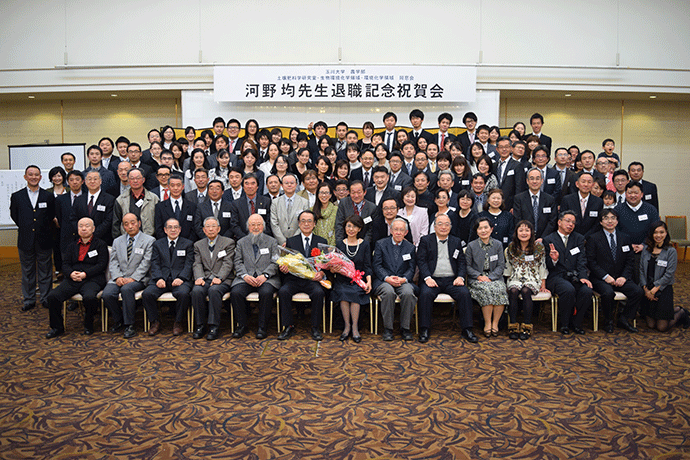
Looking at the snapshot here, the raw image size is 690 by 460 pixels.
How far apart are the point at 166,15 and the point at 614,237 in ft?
28.9

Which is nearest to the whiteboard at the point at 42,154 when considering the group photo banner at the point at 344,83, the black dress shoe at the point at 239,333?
the group photo banner at the point at 344,83

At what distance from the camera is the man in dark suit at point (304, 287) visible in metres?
4.61

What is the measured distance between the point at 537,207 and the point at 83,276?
4880 mm

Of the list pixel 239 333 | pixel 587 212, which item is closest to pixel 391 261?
pixel 239 333

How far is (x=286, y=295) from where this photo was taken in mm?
4613

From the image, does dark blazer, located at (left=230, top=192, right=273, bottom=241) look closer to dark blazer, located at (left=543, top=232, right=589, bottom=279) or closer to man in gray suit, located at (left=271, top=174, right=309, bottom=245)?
man in gray suit, located at (left=271, top=174, right=309, bottom=245)

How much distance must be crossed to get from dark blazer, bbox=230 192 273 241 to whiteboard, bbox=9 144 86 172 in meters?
6.23

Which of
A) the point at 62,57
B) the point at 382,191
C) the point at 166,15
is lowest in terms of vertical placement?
the point at 382,191

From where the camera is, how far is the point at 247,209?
208 inches

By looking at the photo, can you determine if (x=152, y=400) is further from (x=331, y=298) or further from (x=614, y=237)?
(x=614, y=237)

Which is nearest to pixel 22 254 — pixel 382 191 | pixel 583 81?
pixel 382 191

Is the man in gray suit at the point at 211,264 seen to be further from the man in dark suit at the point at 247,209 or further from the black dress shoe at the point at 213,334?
the man in dark suit at the point at 247,209

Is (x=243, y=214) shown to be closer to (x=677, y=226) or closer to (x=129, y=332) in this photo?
(x=129, y=332)

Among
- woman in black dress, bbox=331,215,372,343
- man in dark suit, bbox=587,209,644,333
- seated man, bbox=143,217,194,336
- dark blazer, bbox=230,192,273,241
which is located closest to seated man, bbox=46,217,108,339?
seated man, bbox=143,217,194,336
